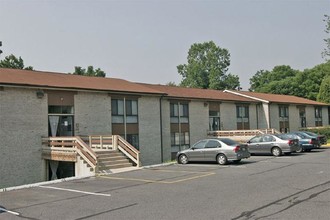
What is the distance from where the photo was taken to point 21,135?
2241 centimetres

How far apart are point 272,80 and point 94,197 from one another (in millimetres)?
78276

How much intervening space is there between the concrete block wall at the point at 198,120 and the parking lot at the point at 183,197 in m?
18.2

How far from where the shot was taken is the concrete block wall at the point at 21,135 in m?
21.7

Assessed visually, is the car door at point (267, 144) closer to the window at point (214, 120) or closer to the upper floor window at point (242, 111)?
the window at point (214, 120)

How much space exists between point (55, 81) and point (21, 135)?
16.0 ft

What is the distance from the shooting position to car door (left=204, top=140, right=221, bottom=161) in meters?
Result: 21.0

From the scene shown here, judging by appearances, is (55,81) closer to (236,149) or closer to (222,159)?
(222,159)

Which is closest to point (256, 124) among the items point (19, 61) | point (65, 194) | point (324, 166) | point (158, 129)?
point (158, 129)

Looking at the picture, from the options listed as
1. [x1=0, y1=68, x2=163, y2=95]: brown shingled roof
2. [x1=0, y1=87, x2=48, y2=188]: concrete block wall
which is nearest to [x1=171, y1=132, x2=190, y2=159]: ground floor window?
[x1=0, y1=68, x2=163, y2=95]: brown shingled roof

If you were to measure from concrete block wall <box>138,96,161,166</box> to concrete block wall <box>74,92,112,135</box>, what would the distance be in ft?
10.4

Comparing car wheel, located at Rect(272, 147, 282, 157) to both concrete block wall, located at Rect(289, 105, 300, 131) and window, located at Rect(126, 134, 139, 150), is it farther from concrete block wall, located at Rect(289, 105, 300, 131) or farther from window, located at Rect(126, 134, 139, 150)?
concrete block wall, located at Rect(289, 105, 300, 131)

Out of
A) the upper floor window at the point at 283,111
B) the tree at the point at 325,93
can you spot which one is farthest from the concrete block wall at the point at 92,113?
the tree at the point at 325,93

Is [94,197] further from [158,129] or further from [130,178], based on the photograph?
[158,129]

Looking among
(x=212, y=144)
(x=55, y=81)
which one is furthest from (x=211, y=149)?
(x=55, y=81)
